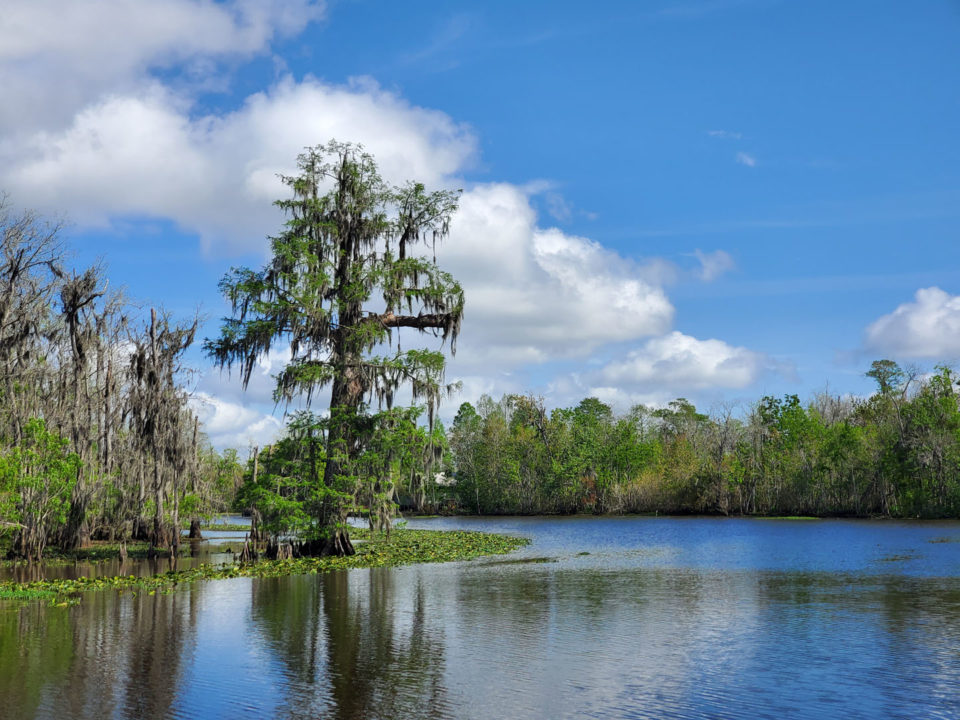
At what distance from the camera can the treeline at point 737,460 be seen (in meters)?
67.9

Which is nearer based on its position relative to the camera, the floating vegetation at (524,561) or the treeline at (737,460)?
the floating vegetation at (524,561)

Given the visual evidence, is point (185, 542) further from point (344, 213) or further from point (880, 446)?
point (880, 446)

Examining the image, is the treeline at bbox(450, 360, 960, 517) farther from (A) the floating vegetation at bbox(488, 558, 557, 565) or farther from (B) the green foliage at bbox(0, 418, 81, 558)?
(B) the green foliage at bbox(0, 418, 81, 558)

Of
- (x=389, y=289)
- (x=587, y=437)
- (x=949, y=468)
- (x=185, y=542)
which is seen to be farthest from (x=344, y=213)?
(x=587, y=437)

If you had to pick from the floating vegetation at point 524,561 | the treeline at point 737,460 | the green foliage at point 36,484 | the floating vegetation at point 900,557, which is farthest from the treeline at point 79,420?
the treeline at point 737,460

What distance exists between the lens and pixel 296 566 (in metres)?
29.0

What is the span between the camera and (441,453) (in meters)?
35.6

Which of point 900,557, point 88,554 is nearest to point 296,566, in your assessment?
point 88,554

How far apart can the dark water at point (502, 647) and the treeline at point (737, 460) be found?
149ft

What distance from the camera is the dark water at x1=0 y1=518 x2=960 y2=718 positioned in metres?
11.7

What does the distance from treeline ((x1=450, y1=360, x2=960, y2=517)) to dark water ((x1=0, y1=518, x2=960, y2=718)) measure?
1790 inches

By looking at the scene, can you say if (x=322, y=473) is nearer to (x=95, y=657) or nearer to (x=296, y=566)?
(x=296, y=566)

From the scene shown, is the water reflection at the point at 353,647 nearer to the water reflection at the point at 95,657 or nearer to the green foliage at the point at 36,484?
the water reflection at the point at 95,657

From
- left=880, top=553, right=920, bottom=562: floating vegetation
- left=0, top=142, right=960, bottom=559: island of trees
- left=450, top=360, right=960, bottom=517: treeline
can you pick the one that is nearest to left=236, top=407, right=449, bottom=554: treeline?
left=0, top=142, right=960, bottom=559: island of trees
